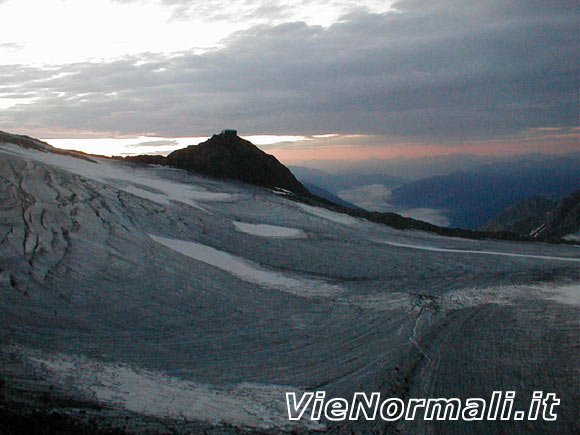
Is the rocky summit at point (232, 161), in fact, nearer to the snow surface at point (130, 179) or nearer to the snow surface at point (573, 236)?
the snow surface at point (130, 179)

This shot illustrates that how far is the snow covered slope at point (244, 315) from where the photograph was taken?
8938 mm

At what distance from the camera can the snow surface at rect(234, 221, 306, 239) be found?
2144 centimetres

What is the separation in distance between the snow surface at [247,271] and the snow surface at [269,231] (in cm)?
334

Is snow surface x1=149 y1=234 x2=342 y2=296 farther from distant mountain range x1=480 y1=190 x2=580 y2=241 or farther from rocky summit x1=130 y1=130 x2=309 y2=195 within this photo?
distant mountain range x1=480 y1=190 x2=580 y2=241

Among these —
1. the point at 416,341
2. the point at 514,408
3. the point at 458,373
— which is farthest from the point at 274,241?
the point at 514,408

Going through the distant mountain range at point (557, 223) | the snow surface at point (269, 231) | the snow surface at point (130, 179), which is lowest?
the distant mountain range at point (557, 223)

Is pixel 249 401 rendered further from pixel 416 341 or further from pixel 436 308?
pixel 436 308

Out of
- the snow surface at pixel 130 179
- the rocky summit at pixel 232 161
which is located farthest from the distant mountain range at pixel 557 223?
the snow surface at pixel 130 179

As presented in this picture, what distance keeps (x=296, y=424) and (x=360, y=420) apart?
51.6 inches

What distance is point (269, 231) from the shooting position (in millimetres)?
22000

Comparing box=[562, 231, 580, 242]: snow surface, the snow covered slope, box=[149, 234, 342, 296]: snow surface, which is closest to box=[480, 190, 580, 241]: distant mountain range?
box=[562, 231, 580, 242]: snow surface

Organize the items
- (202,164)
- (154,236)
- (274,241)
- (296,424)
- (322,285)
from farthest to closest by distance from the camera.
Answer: (202,164), (274,241), (154,236), (322,285), (296,424)

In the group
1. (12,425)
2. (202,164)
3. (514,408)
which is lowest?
(514,408)

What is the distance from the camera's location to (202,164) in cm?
3650
